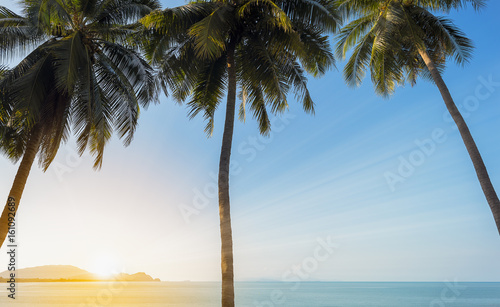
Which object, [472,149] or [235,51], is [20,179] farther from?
[472,149]

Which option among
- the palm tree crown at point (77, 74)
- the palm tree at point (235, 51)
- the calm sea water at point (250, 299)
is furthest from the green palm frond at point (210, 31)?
the calm sea water at point (250, 299)

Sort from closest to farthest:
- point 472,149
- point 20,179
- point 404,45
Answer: point 20,179, point 472,149, point 404,45

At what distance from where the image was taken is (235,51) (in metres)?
12.0

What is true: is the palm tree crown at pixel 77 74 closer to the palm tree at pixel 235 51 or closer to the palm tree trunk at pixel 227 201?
the palm tree at pixel 235 51

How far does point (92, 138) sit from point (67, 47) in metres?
3.15

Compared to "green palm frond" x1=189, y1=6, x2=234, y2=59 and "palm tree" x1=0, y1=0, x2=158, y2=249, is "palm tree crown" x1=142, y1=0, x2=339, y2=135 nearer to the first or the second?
"green palm frond" x1=189, y1=6, x2=234, y2=59

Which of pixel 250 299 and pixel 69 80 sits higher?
pixel 69 80

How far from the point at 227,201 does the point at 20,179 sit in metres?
5.88

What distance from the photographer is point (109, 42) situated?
11.6 metres

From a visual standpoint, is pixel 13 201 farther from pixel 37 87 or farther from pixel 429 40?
pixel 429 40

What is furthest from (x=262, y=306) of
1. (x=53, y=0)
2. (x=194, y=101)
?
(x=53, y=0)

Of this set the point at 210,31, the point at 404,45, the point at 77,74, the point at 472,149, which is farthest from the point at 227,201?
the point at 404,45

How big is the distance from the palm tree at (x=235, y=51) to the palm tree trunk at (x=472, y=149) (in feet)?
12.1

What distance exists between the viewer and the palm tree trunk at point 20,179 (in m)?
9.19
